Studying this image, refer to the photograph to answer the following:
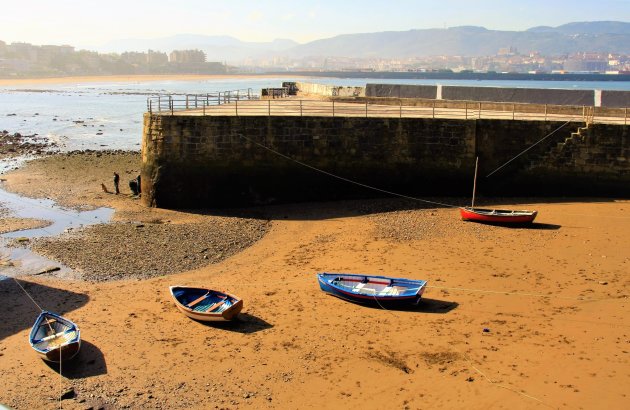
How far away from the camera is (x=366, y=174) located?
2177cm

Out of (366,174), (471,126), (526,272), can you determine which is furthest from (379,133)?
(526,272)

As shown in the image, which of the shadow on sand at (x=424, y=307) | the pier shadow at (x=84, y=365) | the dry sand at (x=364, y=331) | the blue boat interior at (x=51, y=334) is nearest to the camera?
the dry sand at (x=364, y=331)

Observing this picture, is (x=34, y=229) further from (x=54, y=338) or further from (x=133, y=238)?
(x=54, y=338)

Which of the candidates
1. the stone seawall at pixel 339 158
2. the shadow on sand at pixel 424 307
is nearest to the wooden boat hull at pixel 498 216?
the stone seawall at pixel 339 158

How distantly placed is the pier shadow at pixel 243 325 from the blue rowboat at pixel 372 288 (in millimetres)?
1717

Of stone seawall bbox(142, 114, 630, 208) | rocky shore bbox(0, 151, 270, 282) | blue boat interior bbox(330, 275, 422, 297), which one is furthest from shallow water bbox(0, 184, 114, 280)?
blue boat interior bbox(330, 275, 422, 297)

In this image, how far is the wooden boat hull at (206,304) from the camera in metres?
11.9

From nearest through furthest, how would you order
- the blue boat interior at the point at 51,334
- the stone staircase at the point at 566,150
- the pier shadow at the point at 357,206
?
1. the blue boat interior at the point at 51,334
2. the pier shadow at the point at 357,206
3. the stone staircase at the point at 566,150

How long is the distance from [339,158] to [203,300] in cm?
1005

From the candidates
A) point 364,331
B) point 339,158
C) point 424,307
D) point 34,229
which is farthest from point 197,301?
point 339,158

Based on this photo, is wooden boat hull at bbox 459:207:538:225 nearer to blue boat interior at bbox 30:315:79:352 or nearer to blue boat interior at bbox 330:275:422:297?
blue boat interior at bbox 330:275:422:297

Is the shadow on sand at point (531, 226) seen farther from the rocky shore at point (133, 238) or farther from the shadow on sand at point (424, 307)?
the rocky shore at point (133, 238)

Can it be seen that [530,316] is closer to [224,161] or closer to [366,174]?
[366,174]

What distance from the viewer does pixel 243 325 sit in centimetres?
1214
